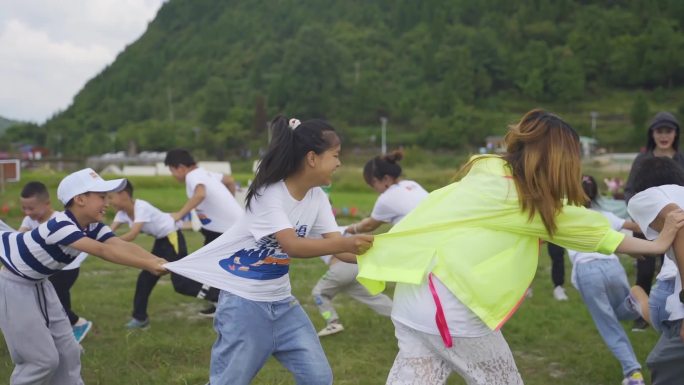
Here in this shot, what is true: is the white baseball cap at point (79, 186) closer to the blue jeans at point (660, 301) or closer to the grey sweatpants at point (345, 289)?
the grey sweatpants at point (345, 289)

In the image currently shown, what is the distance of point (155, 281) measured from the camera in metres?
7.41

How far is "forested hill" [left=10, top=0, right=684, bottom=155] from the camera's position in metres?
95.7

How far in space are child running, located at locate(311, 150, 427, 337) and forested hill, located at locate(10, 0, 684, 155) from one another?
75583 mm

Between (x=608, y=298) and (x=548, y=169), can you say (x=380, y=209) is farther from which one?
(x=548, y=169)

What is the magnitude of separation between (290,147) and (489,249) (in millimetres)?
1143

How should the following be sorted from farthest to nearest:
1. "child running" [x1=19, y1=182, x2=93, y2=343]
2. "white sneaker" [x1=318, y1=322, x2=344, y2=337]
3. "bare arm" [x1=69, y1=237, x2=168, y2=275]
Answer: "white sneaker" [x1=318, y1=322, x2=344, y2=337] → "child running" [x1=19, y1=182, x2=93, y2=343] → "bare arm" [x1=69, y1=237, x2=168, y2=275]

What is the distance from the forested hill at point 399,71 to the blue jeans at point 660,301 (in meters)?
77.9

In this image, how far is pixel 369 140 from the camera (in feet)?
279

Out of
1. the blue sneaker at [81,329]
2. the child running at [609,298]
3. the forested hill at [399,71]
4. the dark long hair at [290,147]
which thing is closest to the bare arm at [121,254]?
the dark long hair at [290,147]

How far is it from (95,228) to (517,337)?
4.29 metres

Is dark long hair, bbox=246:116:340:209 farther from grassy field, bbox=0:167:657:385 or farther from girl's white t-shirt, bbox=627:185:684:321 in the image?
grassy field, bbox=0:167:657:385

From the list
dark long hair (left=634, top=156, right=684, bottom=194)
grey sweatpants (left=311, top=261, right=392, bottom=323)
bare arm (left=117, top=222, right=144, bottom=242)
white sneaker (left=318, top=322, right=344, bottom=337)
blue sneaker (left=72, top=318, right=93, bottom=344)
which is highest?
dark long hair (left=634, top=156, right=684, bottom=194)

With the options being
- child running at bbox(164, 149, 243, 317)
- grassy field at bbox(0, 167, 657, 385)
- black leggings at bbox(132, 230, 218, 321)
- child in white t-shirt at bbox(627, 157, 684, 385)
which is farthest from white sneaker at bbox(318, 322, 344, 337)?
child in white t-shirt at bbox(627, 157, 684, 385)

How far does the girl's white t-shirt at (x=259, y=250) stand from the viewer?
11.5 feet
